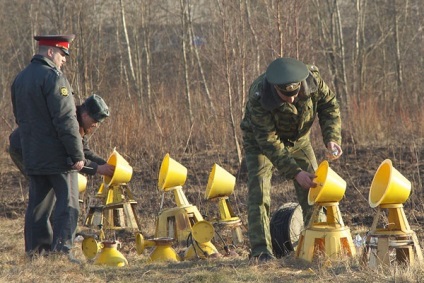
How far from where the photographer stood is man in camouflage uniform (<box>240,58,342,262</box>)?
566 centimetres

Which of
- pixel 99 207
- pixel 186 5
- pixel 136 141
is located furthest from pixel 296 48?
pixel 186 5

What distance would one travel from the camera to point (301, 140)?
6207mm

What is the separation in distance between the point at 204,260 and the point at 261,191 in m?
0.75

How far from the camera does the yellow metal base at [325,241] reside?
566 centimetres

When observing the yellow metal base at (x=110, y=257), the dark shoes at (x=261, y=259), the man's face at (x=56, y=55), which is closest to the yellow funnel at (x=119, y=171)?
the yellow metal base at (x=110, y=257)

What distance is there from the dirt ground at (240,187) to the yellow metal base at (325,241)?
1.87 m

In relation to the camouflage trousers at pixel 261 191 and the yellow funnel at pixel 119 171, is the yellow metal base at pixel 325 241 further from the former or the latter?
the yellow funnel at pixel 119 171

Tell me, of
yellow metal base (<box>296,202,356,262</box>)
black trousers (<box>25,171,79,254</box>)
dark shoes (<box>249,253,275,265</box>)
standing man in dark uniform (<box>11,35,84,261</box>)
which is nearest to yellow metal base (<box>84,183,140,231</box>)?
black trousers (<box>25,171,79,254</box>)

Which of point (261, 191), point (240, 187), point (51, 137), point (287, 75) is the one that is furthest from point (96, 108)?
point (240, 187)

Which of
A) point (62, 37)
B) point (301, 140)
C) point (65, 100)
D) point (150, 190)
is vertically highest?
point (62, 37)

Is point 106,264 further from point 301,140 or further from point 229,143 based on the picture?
point 229,143

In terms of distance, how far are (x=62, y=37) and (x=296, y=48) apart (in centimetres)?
548

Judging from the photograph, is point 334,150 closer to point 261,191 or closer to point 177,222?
point 261,191

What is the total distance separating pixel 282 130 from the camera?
6.04 metres
